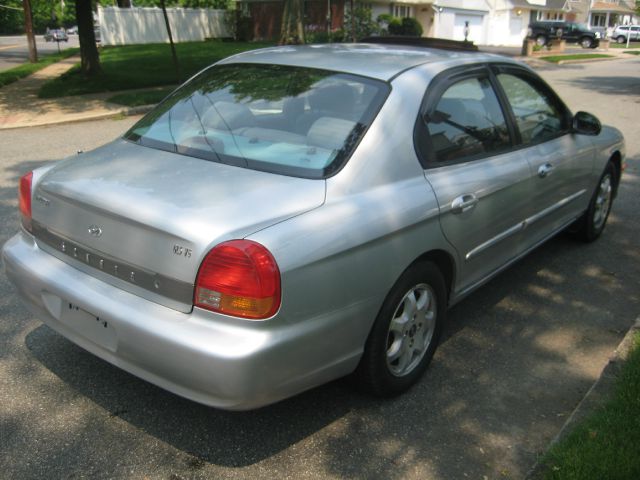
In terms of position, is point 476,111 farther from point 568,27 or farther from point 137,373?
point 568,27

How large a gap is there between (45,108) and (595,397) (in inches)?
515

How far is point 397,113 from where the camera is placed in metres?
3.24

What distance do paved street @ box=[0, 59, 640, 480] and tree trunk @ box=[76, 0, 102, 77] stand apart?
1428 cm

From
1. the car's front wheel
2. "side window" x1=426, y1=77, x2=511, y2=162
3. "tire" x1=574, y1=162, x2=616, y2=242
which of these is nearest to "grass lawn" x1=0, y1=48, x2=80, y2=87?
"tire" x1=574, y1=162, x2=616, y2=242

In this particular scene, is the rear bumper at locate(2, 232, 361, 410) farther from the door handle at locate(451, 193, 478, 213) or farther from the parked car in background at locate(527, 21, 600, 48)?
the parked car in background at locate(527, 21, 600, 48)

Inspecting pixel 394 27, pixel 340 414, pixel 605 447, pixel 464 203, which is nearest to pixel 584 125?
pixel 464 203

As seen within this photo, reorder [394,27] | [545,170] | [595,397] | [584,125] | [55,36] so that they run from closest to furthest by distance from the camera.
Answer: [595,397] < [545,170] < [584,125] < [55,36] < [394,27]

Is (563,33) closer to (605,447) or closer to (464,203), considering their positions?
(464,203)

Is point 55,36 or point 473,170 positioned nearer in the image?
point 473,170

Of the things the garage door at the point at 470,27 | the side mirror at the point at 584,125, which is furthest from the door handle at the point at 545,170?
the garage door at the point at 470,27

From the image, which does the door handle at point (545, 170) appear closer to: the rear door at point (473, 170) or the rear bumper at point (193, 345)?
the rear door at point (473, 170)

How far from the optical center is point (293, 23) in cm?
1919

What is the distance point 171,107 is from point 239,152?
85 centimetres

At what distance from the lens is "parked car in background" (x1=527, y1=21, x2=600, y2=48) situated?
4659 cm
